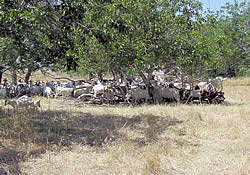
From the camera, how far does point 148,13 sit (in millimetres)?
12766

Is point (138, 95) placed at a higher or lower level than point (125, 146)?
higher

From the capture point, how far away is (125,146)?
611 cm

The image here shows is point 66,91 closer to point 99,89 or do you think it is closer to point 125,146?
point 99,89

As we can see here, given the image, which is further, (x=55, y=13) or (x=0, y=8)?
(x=55, y=13)

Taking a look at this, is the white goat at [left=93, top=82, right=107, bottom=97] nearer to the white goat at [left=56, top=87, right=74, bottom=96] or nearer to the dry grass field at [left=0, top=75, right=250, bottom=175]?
the white goat at [left=56, top=87, right=74, bottom=96]

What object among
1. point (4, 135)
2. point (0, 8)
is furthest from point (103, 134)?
point (0, 8)

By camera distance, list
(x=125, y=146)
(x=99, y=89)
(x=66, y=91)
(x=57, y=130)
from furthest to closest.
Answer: (x=66, y=91), (x=99, y=89), (x=57, y=130), (x=125, y=146)

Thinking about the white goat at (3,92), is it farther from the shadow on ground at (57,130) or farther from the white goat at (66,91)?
the shadow on ground at (57,130)

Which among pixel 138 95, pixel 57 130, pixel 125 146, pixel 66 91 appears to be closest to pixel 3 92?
pixel 66 91

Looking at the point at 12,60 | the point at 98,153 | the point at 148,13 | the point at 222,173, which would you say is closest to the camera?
the point at 222,173

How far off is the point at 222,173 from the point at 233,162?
0.67 metres

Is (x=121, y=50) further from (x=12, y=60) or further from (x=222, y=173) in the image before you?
(x=222, y=173)

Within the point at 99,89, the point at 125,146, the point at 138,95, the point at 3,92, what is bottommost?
the point at 125,146

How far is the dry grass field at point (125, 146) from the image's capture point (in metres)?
5.07
